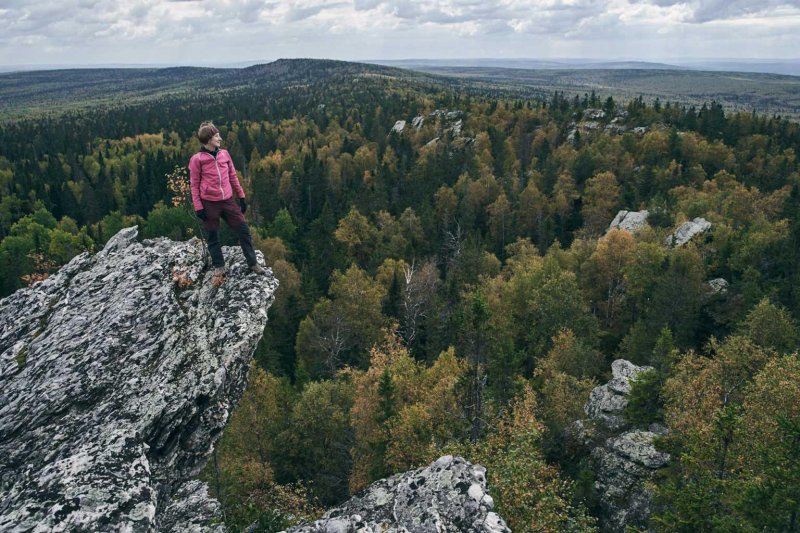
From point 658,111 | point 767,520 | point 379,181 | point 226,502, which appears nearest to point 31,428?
point 226,502

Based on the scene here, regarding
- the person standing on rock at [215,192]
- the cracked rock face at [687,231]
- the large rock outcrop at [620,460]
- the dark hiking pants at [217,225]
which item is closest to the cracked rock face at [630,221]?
the cracked rock face at [687,231]

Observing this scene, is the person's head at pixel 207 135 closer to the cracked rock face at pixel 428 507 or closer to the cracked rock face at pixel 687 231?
the cracked rock face at pixel 428 507

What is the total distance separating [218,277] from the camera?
48.8ft

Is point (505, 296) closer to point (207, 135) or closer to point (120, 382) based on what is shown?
point (207, 135)

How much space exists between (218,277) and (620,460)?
84.0ft

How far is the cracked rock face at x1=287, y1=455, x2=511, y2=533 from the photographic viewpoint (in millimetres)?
13070

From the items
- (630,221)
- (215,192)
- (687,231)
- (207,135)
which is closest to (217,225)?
(215,192)

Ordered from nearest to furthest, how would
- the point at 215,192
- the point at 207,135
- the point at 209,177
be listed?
the point at 207,135 < the point at 209,177 < the point at 215,192

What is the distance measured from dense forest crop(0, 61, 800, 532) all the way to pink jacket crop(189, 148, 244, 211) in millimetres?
3031

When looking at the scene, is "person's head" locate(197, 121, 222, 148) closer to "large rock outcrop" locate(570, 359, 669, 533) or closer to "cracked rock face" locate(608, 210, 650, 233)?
"large rock outcrop" locate(570, 359, 669, 533)

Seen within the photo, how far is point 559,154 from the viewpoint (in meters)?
113

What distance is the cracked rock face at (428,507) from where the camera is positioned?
13.1m

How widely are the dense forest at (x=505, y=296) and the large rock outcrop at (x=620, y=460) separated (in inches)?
41.7

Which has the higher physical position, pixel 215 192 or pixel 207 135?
pixel 207 135
